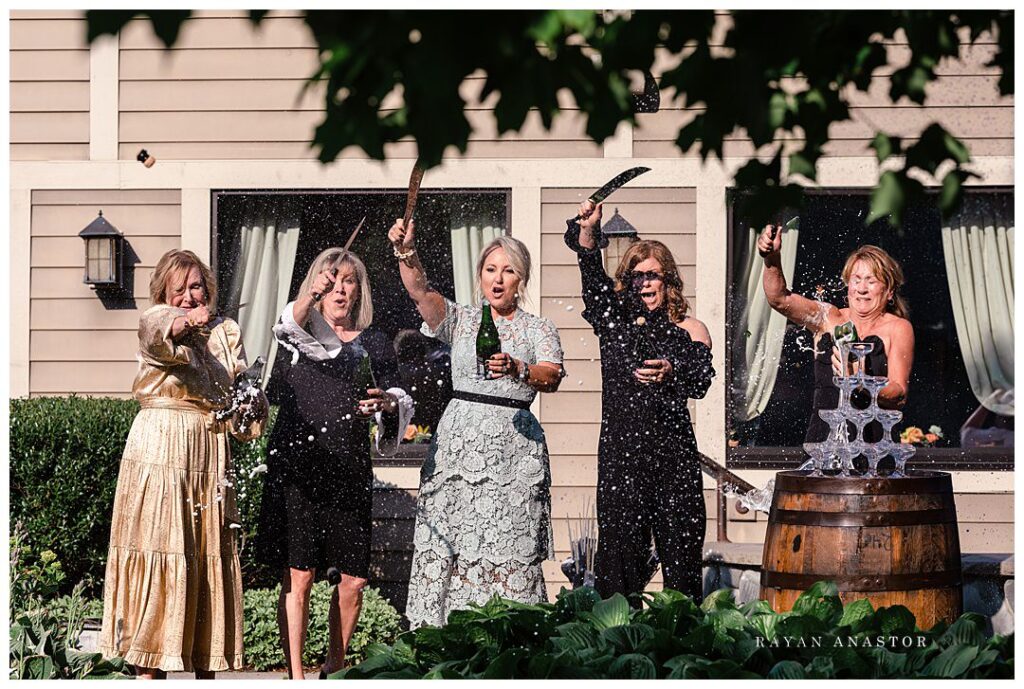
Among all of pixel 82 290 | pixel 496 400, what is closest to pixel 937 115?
pixel 496 400

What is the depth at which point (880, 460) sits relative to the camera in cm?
445

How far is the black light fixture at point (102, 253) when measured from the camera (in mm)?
4543

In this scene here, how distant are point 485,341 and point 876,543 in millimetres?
1448

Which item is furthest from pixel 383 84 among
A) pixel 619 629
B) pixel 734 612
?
pixel 734 612

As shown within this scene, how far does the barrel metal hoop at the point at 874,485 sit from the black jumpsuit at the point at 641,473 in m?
0.53

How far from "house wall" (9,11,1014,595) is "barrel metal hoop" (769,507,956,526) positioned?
57cm

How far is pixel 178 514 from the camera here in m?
4.31

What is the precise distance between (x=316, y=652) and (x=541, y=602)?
83cm

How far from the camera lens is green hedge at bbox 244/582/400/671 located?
14.7ft

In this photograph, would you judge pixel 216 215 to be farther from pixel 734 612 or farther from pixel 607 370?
pixel 734 612

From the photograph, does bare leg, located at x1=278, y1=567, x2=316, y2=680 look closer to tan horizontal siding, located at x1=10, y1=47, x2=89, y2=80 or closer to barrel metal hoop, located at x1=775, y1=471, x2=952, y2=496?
barrel metal hoop, located at x1=775, y1=471, x2=952, y2=496

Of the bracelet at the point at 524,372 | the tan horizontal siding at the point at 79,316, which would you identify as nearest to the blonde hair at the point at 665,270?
the bracelet at the point at 524,372

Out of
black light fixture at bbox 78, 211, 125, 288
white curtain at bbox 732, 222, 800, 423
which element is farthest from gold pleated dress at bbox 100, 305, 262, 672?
white curtain at bbox 732, 222, 800, 423

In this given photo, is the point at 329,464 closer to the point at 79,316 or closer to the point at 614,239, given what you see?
the point at 79,316
